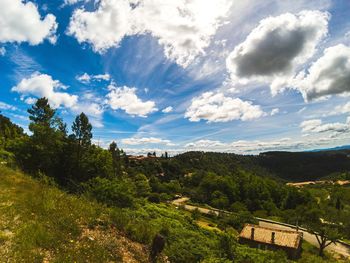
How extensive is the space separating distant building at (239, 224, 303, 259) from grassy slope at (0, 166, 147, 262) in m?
36.6

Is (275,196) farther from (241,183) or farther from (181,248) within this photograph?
(181,248)

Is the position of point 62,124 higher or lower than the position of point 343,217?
higher

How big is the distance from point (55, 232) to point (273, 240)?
40606 millimetres

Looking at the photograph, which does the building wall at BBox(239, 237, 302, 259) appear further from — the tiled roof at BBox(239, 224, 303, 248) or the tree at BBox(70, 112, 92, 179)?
the tree at BBox(70, 112, 92, 179)

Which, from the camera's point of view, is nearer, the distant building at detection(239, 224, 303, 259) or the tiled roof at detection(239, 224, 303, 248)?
the distant building at detection(239, 224, 303, 259)

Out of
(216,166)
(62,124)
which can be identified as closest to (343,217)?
(62,124)

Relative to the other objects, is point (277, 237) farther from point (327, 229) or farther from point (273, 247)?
point (327, 229)

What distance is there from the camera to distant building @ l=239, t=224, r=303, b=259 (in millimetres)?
40750

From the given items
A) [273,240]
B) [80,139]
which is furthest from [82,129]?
[273,240]

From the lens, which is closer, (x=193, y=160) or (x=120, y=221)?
(x=120, y=221)

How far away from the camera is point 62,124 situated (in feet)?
153

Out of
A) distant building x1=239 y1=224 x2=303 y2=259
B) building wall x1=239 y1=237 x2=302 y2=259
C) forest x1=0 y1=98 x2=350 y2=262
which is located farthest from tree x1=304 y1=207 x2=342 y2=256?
building wall x1=239 y1=237 x2=302 y2=259

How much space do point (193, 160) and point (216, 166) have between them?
52.8 ft

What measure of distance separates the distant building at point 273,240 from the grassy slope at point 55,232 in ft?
120
